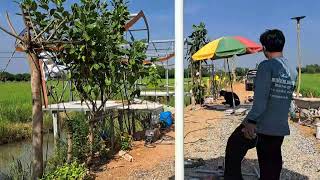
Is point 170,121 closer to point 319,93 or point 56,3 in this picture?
point 56,3

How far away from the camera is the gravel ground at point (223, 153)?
6531 mm

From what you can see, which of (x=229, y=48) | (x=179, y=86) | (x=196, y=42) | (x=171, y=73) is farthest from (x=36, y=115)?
(x=171, y=73)

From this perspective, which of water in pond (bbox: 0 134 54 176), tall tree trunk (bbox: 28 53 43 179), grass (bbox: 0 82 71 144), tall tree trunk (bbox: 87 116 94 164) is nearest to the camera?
tall tree trunk (bbox: 28 53 43 179)

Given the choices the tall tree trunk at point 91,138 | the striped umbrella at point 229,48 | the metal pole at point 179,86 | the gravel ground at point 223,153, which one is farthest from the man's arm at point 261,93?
the striped umbrella at point 229,48

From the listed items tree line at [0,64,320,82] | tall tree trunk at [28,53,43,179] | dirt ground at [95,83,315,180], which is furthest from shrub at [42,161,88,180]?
tree line at [0,64,320,82]

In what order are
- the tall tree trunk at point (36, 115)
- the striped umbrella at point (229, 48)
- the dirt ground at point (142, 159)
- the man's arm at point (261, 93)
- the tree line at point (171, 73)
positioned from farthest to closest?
the striped umbrella at point (229, 48), the tree line at point (171, 73), the dirt ground at point (142, 159), the tall tree trunk at point (36, 115), the man's arm at point (261, 93)

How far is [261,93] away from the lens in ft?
13.5

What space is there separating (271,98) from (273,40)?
552mm

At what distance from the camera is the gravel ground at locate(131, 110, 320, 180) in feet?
21.4

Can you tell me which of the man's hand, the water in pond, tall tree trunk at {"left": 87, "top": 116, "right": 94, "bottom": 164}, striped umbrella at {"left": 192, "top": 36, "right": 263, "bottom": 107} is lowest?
the water in pond

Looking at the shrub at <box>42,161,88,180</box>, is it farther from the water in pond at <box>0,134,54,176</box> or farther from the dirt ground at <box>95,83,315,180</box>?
the water in pond at <box>0,134,54,176</box>

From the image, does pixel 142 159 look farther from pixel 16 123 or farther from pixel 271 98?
pixel 16 123

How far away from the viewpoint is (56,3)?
5.63m

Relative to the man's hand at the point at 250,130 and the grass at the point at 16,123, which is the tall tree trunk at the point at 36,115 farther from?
the grass at the point at 16,123
